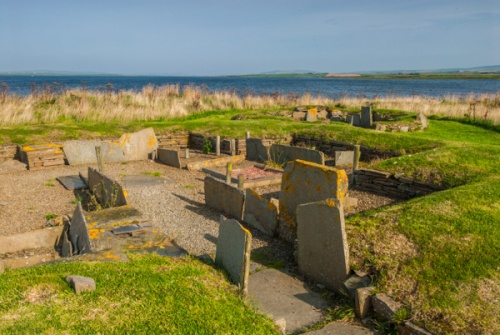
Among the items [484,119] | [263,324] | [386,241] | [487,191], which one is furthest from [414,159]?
[484,119]

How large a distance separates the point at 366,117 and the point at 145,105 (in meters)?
11.4

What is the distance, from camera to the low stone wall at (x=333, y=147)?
531 inches

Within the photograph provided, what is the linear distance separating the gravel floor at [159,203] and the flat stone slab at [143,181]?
143 millimetres

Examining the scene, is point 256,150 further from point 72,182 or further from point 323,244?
point 323,244

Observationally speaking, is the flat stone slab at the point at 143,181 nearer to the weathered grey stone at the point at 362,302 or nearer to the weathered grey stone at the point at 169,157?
the weathered grey stone at the point at 169,157

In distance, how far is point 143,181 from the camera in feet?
38.4

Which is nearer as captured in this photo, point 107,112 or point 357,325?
point 357,325

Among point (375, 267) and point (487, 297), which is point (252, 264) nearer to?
point (375, 267)

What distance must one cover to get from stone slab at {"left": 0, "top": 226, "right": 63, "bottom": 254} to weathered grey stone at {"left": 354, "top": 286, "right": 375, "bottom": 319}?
18.7 feet

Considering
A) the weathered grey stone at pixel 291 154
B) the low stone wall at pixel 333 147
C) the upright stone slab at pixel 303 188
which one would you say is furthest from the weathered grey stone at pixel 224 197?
the low stone wall at pixel 333 147

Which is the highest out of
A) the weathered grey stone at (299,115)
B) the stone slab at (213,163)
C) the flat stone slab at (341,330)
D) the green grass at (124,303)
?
the weathered grey stone at (299,115)

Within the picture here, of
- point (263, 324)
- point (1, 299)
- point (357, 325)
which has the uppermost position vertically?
point (1, 299)

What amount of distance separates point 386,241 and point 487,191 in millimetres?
3193

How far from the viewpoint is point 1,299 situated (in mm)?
4387
